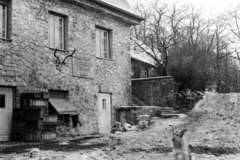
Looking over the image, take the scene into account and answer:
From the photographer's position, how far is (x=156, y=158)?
7.67 metres

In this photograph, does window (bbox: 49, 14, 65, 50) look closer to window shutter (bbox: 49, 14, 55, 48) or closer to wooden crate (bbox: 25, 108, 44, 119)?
window shutter (bbox: 49, 14, 55, 48)

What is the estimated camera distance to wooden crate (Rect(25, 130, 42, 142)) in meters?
10.9

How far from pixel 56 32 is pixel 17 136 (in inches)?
178

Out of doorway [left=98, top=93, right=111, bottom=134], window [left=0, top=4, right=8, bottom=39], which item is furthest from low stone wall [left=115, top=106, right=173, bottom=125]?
window [left=0, top=4, right=8, bottom=39]

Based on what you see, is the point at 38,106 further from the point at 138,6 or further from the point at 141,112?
the point at 138,6

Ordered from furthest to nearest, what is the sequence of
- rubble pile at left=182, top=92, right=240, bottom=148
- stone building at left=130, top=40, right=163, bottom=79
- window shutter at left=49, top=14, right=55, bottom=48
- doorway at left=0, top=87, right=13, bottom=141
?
stone building at left=130, top=40, right=163, bottom=79 < window shutter at left=49, top=14, right=55, bottom=48 < doorway at left=0, top=87, right=13, bottom=141 < rubble pile at left=182, top=92, right=240, bottom=148

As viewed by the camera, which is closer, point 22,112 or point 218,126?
point 22,112

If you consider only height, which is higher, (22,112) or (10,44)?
(10,44)

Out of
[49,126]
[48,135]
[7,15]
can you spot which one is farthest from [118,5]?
[48,135]

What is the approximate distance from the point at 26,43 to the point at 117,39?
5.63m

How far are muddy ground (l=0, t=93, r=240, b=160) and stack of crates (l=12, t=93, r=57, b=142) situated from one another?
1.66 feet

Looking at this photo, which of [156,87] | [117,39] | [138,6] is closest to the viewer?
[117,39]

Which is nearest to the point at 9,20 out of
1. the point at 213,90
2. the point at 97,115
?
the point at 97,115

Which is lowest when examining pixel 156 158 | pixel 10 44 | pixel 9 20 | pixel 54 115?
pixel 156 158
